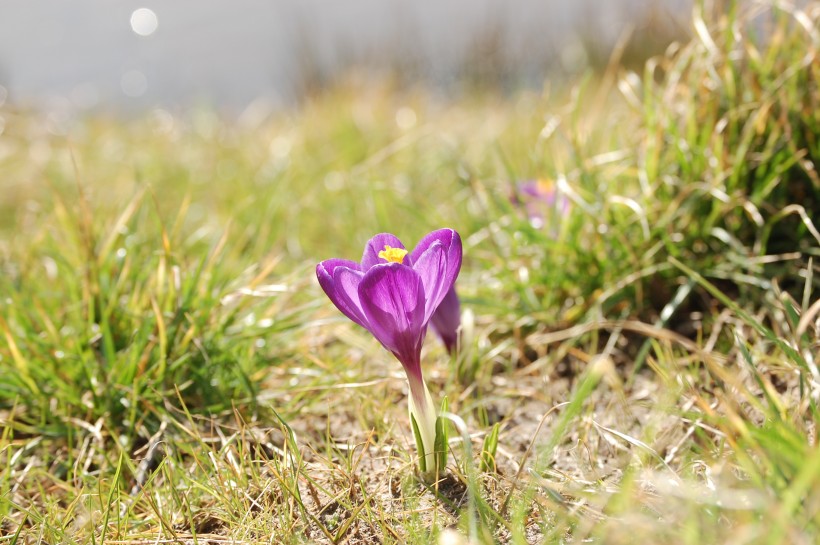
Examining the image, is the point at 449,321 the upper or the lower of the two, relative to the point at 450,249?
lower

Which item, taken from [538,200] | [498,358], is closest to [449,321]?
[498,358]

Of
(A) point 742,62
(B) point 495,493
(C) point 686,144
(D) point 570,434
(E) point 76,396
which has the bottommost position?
(D) point 570,434

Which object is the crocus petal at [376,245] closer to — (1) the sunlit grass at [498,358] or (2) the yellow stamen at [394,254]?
(2) the yellow stamen at [394,254]

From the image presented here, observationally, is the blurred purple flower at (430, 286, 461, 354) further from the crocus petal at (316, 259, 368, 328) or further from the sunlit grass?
the crocus petal at (316, 259, 368, 328)

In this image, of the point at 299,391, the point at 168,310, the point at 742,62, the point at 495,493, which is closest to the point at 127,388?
the point at 168,310

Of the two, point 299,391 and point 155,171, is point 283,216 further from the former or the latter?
point 299,391

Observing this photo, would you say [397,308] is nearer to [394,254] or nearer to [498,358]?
[394,254]
